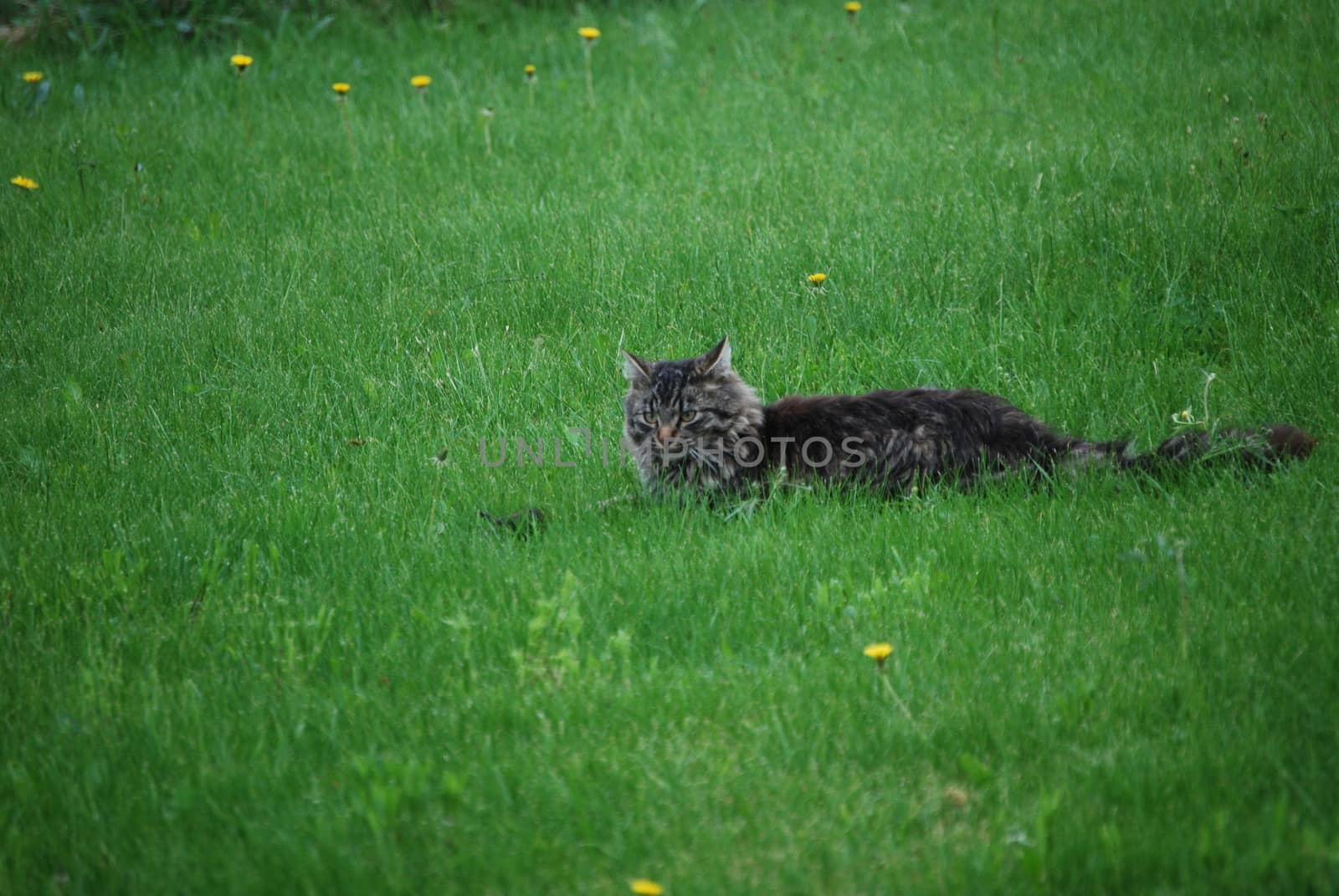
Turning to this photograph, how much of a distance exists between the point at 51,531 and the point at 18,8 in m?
10.5

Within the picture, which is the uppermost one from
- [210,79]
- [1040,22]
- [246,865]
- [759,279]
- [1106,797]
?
[1040,22]

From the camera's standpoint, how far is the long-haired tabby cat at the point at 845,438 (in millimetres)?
5328

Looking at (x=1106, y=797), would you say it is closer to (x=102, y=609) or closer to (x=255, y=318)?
(x=102, y=609)

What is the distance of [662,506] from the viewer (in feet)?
17.9

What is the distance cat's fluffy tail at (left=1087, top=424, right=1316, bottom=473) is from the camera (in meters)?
4.99

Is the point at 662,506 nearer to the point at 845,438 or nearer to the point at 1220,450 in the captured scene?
the point at 845,438

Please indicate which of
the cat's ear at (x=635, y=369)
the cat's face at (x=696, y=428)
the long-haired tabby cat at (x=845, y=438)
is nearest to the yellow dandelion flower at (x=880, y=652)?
the long-haired tabby cat at (x=845, y=438)

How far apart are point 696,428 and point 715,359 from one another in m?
0.37

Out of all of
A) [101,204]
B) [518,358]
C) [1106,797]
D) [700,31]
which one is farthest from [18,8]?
[1106,797]

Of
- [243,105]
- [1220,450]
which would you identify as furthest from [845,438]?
[243,105]

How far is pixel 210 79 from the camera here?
36.3ft

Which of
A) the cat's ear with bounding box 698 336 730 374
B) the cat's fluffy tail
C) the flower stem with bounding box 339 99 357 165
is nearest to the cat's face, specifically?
the cat's ear with bounding box 698 336 730 374

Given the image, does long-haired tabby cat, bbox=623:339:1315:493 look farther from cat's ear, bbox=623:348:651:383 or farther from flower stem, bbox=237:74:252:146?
flower stem, bbox=237:74:252:146

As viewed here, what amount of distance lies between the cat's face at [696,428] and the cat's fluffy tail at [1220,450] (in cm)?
161
